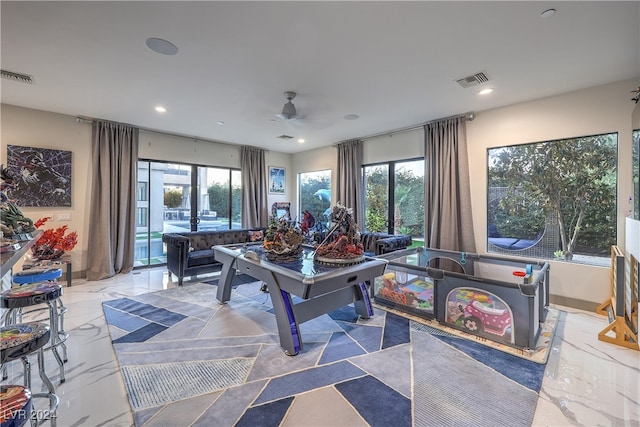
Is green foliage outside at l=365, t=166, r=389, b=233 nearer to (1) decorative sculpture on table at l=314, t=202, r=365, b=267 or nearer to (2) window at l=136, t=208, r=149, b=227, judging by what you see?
(1) decorative sculpture on table at l=314, t=202, r=365, b=267

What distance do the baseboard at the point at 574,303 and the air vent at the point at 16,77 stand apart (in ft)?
23.4

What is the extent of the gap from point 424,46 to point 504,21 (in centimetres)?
63

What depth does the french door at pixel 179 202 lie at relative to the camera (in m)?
5.58

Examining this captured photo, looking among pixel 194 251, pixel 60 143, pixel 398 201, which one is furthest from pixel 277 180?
pixel 60 143

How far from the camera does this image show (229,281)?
3645mm

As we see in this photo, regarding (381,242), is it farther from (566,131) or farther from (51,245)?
(51,245)

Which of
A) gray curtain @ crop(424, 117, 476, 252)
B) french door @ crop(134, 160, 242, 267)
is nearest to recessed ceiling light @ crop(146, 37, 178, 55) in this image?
french door @ crop(134, 160, 242, 267)

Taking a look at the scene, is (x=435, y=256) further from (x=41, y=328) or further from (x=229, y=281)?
(x=41, y=328)

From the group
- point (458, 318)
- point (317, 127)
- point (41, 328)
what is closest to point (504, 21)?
point (458, 318)

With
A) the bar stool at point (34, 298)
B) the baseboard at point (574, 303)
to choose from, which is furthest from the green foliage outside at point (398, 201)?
the bar stool at point (34, 298)

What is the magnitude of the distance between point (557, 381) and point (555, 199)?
2739mm

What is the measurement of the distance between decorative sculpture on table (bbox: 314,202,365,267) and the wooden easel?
2568mm

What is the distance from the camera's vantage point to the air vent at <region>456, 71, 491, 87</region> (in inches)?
124

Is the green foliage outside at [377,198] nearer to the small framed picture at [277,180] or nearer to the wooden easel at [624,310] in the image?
the small framed picture at [277,180]
